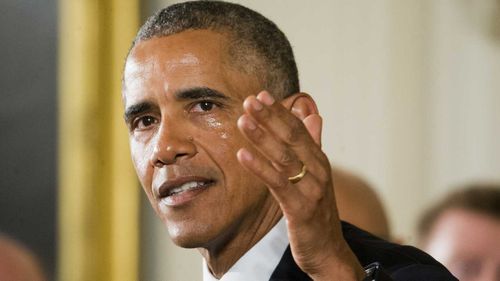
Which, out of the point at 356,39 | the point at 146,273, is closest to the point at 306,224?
the point at 146,273

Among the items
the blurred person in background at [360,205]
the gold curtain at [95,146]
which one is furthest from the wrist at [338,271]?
the gold curtain at [95,146]

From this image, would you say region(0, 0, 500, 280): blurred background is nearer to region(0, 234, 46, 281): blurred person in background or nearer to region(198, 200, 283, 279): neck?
region(0, 234, 46, 281): blurred person in background

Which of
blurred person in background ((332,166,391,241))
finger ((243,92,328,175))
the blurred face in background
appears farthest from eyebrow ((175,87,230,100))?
the blurred face in background

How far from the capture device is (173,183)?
1.50 metres

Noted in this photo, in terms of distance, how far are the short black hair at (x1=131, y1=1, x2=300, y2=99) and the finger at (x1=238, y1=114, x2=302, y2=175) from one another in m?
0.38

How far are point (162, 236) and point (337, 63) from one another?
602 mm

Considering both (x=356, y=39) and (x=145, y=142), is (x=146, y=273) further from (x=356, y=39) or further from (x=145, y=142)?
(x=145, y=142)

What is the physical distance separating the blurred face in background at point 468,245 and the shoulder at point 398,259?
861 mm

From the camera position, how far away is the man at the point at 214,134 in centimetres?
151

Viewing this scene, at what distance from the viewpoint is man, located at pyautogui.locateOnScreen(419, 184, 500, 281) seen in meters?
2.43

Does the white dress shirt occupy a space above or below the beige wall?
above

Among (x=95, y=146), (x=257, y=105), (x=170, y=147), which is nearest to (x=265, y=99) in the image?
(x=257, y=105)

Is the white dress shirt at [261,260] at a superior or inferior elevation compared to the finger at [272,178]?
inferior

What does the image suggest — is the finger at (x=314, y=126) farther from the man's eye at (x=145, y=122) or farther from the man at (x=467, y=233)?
the man at (x=467, y=233)
